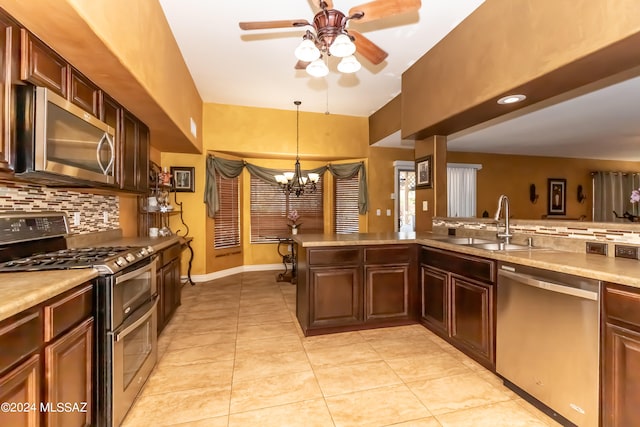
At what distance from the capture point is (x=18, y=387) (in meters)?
1.09

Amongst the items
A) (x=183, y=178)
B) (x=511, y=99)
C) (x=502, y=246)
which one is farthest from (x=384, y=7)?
(x=183, y=178)

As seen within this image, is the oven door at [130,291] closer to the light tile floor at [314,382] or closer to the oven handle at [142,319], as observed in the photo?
the oven handle at [142,319]

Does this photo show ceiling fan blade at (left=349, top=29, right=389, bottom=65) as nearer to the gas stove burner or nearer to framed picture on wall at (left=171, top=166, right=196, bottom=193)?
the gas stove burner

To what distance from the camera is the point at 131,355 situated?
186 cm

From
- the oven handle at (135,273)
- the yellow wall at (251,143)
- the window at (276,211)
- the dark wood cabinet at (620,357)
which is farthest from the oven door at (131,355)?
the window at (276,211)

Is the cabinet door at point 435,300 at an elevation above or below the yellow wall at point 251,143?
below

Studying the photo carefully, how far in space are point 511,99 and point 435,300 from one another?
1906 mm

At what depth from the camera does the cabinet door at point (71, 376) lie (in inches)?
49.4

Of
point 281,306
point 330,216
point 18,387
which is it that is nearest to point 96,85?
point 18,387

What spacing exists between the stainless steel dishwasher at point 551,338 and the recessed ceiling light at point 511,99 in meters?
1.42

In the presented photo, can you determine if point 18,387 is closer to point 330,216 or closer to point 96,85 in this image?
point 96,85

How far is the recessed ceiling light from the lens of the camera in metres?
2.46

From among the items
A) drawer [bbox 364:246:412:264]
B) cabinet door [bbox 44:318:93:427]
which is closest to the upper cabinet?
cabinet door [bbox 44:318:93:427]

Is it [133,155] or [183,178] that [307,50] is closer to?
[133,155]
